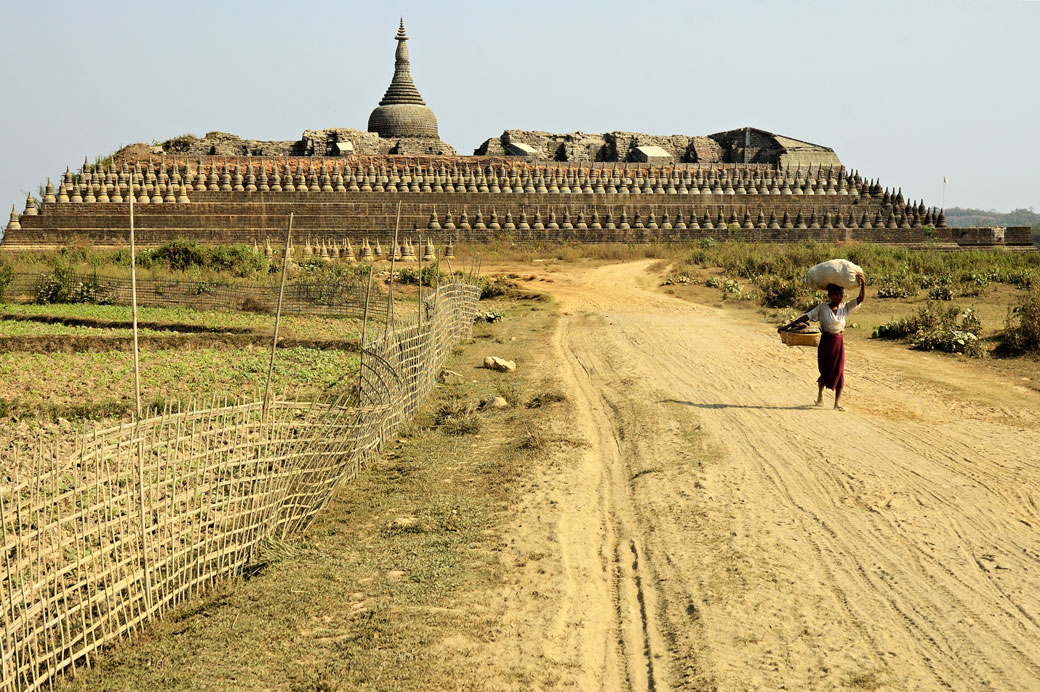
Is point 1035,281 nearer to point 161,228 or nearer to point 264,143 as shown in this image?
point 161,228

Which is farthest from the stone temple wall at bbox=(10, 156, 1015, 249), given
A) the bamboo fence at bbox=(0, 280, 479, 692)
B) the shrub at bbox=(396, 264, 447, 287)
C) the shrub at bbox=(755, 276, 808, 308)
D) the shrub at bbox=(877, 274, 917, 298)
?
the bamboo fence at bbox=(0, 280, 479, 692)

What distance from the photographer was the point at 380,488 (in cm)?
715

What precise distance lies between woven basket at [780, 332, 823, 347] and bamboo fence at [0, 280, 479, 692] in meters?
4.02

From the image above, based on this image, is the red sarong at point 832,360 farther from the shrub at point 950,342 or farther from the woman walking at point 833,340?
the shrub at point 950,342

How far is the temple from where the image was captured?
27.2m

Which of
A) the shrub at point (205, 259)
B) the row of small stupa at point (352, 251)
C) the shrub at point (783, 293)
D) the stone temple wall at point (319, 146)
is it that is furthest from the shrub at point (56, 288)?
the stone temple wall at point (319, 146)

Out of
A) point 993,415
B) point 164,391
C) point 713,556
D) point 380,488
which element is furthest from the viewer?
point 164,391

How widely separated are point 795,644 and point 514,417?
481 cm

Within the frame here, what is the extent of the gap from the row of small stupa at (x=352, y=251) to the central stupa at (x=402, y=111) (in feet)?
39.2

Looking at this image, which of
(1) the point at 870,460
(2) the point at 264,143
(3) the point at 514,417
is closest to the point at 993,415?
(1) the point at 870,460

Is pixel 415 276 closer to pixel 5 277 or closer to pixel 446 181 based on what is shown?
pixel 5 277

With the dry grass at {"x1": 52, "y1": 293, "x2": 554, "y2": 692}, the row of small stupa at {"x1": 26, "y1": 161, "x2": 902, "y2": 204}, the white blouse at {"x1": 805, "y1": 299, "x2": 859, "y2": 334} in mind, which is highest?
the row of small stupa at {"x1": 26, "y1": 161, "x2": 902, "y2": 204}

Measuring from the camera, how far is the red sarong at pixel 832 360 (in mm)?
9250

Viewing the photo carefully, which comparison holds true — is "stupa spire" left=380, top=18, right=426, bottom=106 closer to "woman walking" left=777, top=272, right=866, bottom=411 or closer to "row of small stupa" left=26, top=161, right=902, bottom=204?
"row of small stupa" left=26, top=161, right=902, bottom=204
